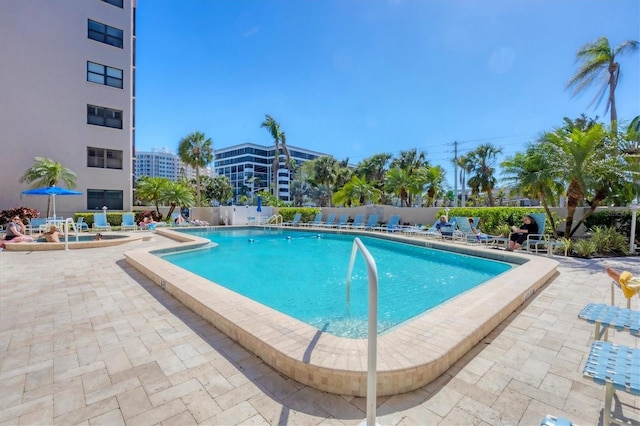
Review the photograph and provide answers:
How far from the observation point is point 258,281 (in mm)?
7023

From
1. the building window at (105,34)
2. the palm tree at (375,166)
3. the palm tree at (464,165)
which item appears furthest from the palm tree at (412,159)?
the building window at (105,34)

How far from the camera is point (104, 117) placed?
19406 millimetres

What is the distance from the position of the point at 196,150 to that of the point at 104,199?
32.9ft

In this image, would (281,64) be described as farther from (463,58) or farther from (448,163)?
(448,163)

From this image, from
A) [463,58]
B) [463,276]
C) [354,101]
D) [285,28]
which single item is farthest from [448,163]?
[463,276]

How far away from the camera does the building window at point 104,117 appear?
746 inches

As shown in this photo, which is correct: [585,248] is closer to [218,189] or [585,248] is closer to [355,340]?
[355,340]

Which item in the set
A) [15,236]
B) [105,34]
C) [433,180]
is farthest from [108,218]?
[433,180]

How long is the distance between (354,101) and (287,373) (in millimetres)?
22340

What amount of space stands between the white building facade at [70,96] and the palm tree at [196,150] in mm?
7413

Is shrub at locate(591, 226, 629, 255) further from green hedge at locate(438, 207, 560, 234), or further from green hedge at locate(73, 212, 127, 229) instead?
green hedge at locate(73, 212, 127, 229)

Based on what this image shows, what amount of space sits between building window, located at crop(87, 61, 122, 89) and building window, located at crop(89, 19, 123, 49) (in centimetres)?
172

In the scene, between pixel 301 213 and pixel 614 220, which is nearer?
pixel 614 220

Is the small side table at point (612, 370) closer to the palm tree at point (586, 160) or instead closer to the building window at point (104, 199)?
the palm tree at point (586, 160)
